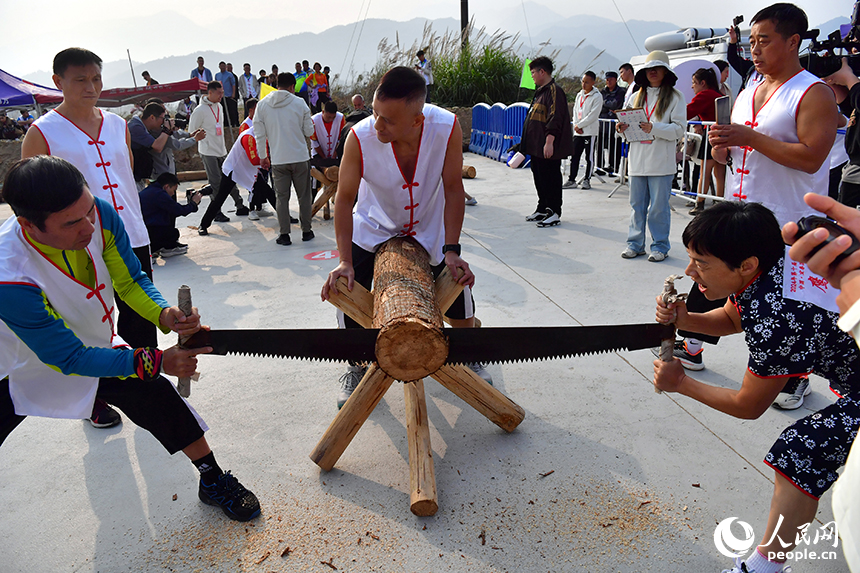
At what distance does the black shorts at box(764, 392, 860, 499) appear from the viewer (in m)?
1.80

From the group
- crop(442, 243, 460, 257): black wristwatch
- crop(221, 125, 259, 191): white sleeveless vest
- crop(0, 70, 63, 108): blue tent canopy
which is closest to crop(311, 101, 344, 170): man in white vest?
crop(221, 125, 259, 191): white sleeveless vest

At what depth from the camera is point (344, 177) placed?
311 cm

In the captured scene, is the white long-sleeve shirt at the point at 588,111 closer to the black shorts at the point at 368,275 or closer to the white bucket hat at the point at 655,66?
the white bucket hat at the point at 655,66

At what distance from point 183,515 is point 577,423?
2.01 metres

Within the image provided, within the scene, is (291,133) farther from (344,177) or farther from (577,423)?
(577,423)

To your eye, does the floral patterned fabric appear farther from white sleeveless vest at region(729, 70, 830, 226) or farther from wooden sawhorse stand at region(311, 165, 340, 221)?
wooden sawhorse stand at region(311, 165, 340, 221)

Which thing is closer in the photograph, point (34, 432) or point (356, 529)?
point (356, 529)

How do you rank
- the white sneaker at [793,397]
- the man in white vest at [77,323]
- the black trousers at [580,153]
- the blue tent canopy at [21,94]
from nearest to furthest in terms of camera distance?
the man in white vest at [77,323], the white sneaker at [793,397], the black trousers at [580,153], the blue tent canopy at [21,94]

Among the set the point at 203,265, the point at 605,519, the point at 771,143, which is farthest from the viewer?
the point at 203,265

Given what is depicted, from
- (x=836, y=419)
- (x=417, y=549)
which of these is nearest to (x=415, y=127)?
(x=417, y=549)

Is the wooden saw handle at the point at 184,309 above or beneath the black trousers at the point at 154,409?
above

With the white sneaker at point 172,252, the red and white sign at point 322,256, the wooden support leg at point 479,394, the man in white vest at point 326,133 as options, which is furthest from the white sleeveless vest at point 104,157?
the man in white vest at point 326,133

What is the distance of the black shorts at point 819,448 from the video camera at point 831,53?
10.2 ft

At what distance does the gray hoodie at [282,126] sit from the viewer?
6977 millimetres
